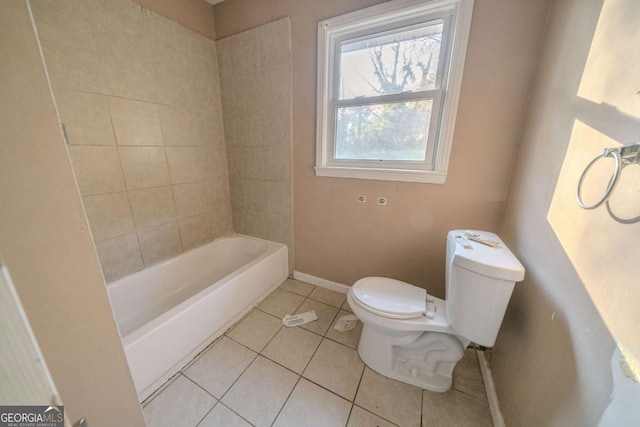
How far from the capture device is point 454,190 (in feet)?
4.50

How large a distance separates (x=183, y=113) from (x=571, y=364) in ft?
8.21

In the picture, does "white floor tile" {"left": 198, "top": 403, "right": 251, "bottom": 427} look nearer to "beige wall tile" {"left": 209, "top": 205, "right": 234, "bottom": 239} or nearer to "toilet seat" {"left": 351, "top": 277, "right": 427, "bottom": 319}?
"toilet seat" {"left": 351, "top": 277, "right": 427, "bottom": 319}

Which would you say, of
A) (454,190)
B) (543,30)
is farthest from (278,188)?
(543,30)

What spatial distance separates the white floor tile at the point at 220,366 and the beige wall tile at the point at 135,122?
4.87ft

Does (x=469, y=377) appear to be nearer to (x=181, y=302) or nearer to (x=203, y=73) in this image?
(x=181, y=302)

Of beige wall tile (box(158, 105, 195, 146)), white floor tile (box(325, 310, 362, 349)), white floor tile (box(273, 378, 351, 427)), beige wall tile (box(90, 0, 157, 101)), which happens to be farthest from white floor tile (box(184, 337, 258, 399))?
beige wall tile (box(90, 0, 157, 101))

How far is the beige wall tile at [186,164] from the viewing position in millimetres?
1759

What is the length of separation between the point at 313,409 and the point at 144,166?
73.5 inches

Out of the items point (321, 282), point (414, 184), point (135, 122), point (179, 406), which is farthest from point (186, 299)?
point (414, 184)

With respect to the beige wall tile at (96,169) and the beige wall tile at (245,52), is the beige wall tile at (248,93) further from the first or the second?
the beige wall tile at (96,169)

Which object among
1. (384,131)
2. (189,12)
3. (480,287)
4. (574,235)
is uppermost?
(189,12)

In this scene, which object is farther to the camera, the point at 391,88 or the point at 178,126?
the point at 178,126

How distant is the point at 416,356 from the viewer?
47.4 inches

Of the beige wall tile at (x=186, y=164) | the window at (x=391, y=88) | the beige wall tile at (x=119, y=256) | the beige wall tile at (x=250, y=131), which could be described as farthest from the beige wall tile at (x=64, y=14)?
the window at (x=391, y=88)
